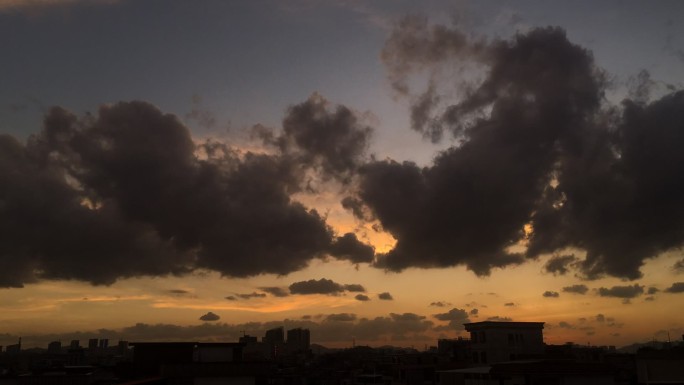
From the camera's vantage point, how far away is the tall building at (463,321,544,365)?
79.2 m

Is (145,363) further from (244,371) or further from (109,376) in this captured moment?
(244,371)

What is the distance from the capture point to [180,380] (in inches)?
1726

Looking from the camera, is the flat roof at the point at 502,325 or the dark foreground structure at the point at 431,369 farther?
the flat roof at the point at 502,325

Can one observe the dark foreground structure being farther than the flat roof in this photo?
No

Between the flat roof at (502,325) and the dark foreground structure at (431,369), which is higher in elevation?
the flat roof at (502,325)

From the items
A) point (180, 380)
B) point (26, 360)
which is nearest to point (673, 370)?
point (180, 380)

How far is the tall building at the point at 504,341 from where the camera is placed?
79.2 metres

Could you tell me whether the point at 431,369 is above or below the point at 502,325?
below

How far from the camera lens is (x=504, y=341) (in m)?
79.9

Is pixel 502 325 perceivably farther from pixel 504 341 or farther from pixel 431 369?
pixel 431 369

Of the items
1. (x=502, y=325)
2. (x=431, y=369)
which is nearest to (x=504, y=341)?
(x=502, y=325)

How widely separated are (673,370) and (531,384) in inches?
421

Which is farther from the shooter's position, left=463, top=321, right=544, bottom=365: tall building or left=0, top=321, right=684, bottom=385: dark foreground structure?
left=463, top=321, right=544, bottom=365: tall building

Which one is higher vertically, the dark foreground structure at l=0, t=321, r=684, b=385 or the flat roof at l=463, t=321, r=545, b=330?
the flat roof at l=463, t=321, r=545, b=330
